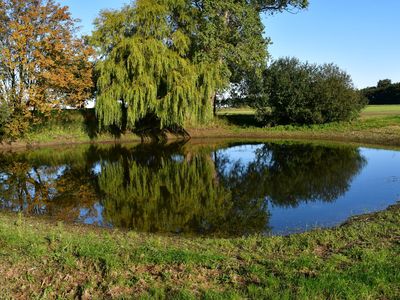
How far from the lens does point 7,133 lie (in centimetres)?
2530

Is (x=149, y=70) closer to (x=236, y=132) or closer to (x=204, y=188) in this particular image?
(x=236, y=132)

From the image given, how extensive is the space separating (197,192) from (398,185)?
675 centimetres

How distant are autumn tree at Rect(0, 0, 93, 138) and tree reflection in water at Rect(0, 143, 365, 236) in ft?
14.2

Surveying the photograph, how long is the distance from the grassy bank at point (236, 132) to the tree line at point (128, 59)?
3.87 feet

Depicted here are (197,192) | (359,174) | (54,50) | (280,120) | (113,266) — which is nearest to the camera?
(113,266)

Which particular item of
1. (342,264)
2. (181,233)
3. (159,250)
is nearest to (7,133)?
(181,233)

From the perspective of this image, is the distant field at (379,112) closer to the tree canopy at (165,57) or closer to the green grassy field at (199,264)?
the tree canopy at (165,57)

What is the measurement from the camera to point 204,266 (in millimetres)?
5879

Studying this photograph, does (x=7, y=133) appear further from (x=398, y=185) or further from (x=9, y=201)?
(x=398, y=185)

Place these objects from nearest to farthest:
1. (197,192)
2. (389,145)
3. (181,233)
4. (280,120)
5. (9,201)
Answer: (181,233) < (9,201) < (197,192) < (389,145) < (280,120)

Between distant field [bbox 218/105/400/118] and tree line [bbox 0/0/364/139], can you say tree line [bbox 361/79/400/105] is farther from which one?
tree line [bbox 0/0/364/139]

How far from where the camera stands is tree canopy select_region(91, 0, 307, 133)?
26.2 m

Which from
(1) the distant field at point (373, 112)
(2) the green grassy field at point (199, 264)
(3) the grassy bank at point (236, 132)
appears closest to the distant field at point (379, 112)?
(1) the distant field at point (373, 112)

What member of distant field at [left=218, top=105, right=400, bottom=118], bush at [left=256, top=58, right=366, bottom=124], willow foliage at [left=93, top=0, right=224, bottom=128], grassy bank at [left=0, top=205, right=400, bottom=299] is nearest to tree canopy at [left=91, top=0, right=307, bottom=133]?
willow foliage at [left=93, top=0, right=224, bottom=128]
